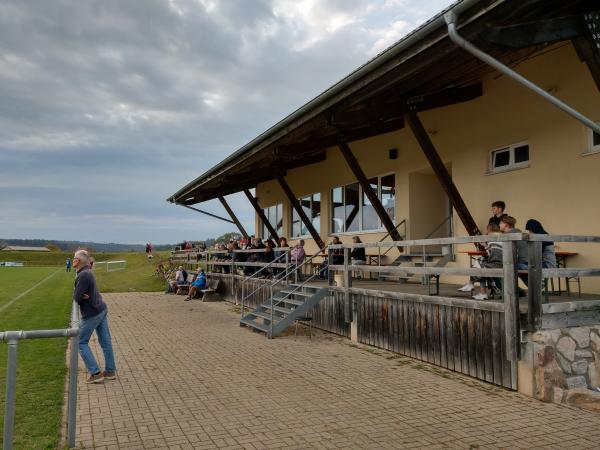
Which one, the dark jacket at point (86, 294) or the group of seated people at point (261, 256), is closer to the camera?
the dark jacket at point (86, 294)

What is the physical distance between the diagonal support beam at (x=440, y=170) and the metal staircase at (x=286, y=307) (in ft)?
9.99

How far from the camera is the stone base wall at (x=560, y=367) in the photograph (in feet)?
18.4

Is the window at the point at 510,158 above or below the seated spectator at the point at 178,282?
above

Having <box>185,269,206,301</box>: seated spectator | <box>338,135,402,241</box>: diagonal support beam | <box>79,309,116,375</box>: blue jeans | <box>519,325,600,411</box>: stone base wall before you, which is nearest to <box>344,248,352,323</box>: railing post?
<box>338,135,402,241</box>: diagonal support beam

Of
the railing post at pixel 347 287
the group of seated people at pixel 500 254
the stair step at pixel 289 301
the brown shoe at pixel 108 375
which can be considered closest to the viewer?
the group of seated people at pixel 500 254

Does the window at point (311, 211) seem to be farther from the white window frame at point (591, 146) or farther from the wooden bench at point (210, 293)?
the white window frame at point (591, 146)

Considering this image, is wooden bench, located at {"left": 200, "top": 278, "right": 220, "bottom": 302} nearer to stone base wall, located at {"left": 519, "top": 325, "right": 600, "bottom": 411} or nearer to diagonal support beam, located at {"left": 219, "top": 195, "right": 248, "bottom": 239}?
diagonal support beam, located at {"left": 219, "top": 195, "right": 248, "bottom": 239}

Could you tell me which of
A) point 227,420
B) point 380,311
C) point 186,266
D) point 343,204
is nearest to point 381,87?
point 380,311

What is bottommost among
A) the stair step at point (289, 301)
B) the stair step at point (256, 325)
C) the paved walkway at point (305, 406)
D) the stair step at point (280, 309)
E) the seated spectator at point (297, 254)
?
the paved walkway at point (305, 406)

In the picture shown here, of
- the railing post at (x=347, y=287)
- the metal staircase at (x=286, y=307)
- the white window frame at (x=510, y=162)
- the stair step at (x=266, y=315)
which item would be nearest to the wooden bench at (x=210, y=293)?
the metal staircase at (x=286, y=307)

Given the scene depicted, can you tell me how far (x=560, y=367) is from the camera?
18.9ft

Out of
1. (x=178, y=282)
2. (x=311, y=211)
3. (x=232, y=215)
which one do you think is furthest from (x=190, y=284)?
(x=311, y=211)

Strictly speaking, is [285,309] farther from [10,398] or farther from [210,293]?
[210,293]

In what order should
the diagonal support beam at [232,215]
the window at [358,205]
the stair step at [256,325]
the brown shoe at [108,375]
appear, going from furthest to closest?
the diagonal support beam at [232,215], the window at [358,205], the stair step at [256,325], the brown shoe at [108,375]
